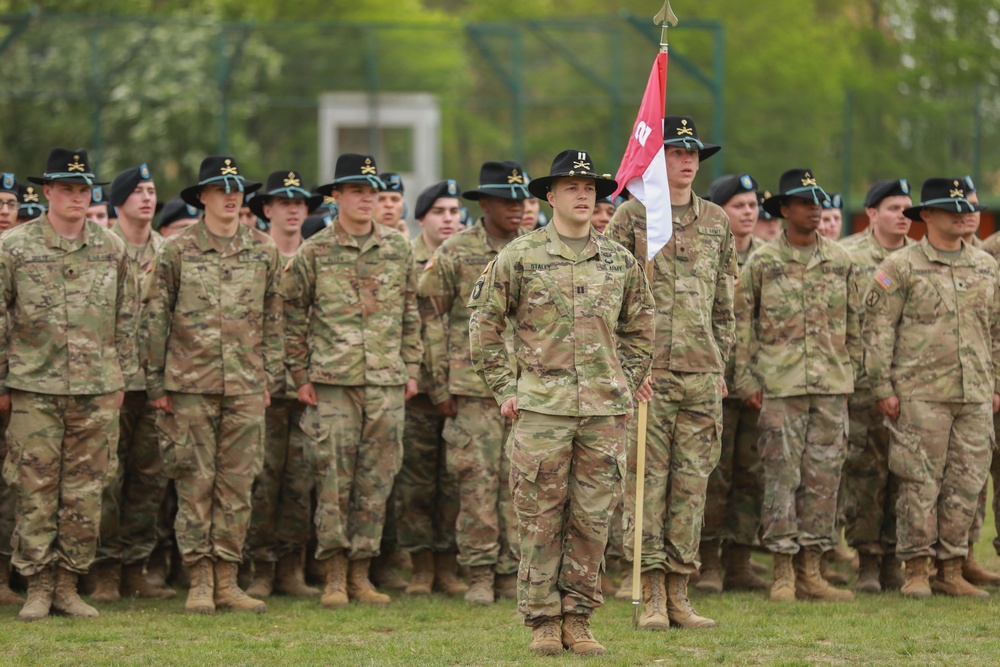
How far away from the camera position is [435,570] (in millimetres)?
10312

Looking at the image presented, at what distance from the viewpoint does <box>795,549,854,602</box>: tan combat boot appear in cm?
956

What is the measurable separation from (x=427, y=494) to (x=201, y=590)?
176 centimetres

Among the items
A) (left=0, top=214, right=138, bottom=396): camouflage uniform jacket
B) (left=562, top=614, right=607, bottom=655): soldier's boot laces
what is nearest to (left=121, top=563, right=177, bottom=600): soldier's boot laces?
(left=0, top=214, right=138, bottom=396): camouflage uniform jacket

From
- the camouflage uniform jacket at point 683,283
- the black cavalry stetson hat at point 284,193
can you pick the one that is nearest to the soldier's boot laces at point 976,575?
the camouflage uniform jacket at point 683,283

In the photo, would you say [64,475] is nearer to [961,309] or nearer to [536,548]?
[536,548]

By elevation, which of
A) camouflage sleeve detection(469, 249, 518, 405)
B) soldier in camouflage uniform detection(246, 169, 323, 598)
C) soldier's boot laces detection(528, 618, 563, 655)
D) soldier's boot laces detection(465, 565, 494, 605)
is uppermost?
camouflage sleeve detection(469, 249, 518, 405)

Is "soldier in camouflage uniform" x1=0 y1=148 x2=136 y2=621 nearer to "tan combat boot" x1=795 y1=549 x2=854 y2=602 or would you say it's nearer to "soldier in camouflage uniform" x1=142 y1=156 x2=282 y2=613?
"soldier in camouflage uniform" x1=142 y1=156 x2=282 y2=613

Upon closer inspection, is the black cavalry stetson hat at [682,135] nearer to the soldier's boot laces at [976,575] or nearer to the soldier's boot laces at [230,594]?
the soldier's boot laces at [976,575]

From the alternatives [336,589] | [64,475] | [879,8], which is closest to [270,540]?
[336,589]

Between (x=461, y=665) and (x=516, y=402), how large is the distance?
1.38 meters

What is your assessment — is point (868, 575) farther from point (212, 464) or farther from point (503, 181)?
point (212, 464)

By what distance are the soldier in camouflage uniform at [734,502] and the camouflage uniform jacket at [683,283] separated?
5.03 feet

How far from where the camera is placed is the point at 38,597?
8.94 metres

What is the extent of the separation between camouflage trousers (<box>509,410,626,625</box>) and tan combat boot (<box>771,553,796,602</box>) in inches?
87.6
